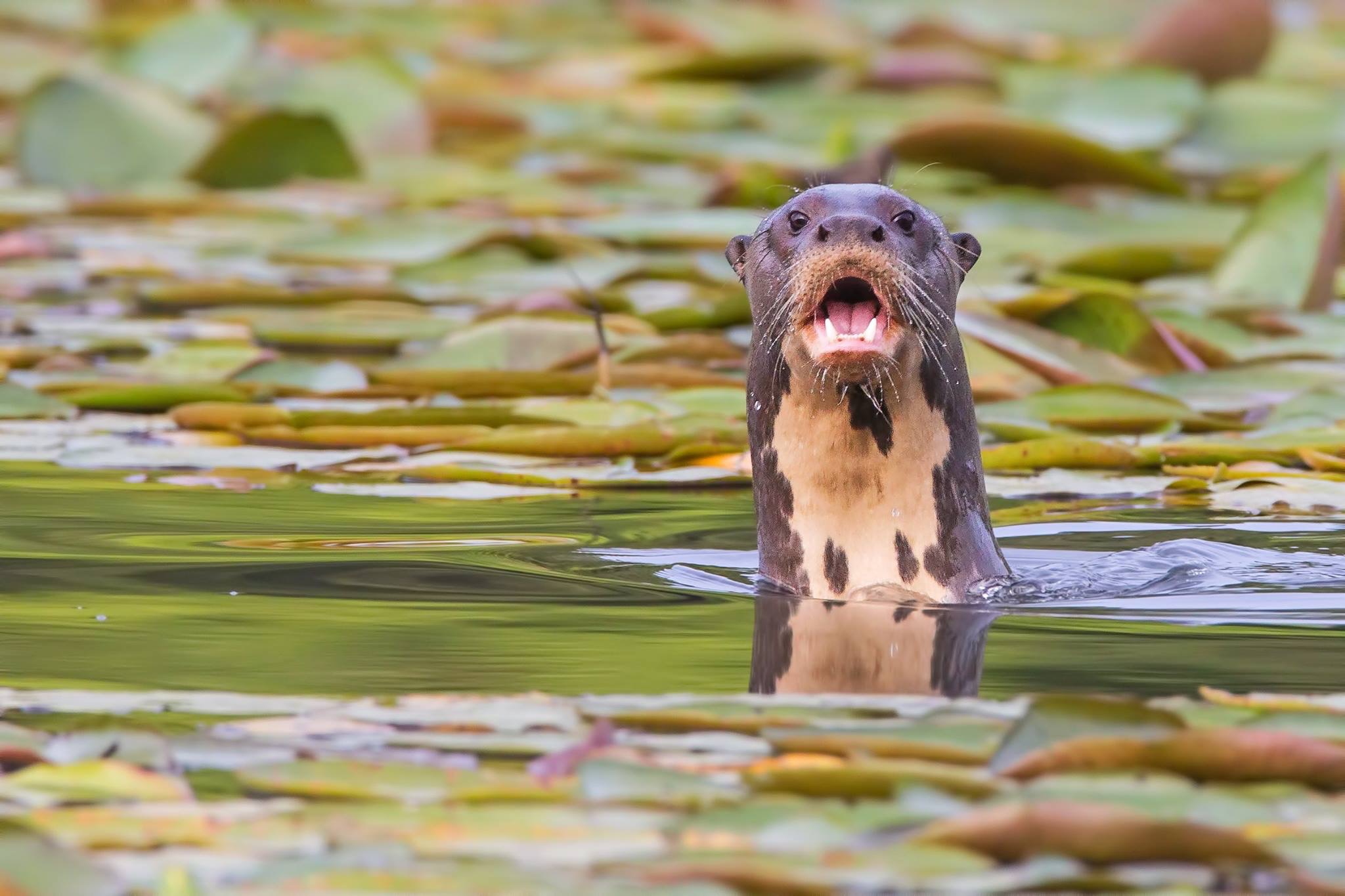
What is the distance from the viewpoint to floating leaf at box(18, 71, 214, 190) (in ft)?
38.3

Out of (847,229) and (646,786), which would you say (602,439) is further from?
(646,786)

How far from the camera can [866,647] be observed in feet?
14.4

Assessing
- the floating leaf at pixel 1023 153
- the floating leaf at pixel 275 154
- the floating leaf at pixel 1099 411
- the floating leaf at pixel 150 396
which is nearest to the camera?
the floating leaf at pixel 1099 411

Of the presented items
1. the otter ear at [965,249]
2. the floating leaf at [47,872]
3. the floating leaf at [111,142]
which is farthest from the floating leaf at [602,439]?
the floating leaf at [111,142]

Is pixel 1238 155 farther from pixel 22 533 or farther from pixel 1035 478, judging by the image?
pixel 22 533

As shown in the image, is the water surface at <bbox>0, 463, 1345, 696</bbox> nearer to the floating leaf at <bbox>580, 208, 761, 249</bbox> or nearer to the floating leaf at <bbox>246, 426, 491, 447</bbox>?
the floating leaf at <bbox>246, 426, 491, 447</bbox>

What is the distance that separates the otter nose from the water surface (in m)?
0.76

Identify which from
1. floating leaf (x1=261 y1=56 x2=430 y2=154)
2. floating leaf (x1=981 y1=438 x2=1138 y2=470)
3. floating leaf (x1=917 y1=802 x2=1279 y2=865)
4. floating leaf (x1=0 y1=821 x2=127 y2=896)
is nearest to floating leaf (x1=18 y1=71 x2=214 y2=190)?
floating leaf (x1=261 y1=56 x2=430 y2=154)

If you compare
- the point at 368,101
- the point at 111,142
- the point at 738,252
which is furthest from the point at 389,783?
the point at 368,101

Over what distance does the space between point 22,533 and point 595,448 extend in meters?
1.65

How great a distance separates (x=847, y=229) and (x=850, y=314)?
0.72 ft

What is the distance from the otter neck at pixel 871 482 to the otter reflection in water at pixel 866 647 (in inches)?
3.3

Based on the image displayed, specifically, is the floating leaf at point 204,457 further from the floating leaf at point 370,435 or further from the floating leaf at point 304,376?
the floating leaf at point 304,376

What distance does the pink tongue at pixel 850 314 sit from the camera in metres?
4.78
